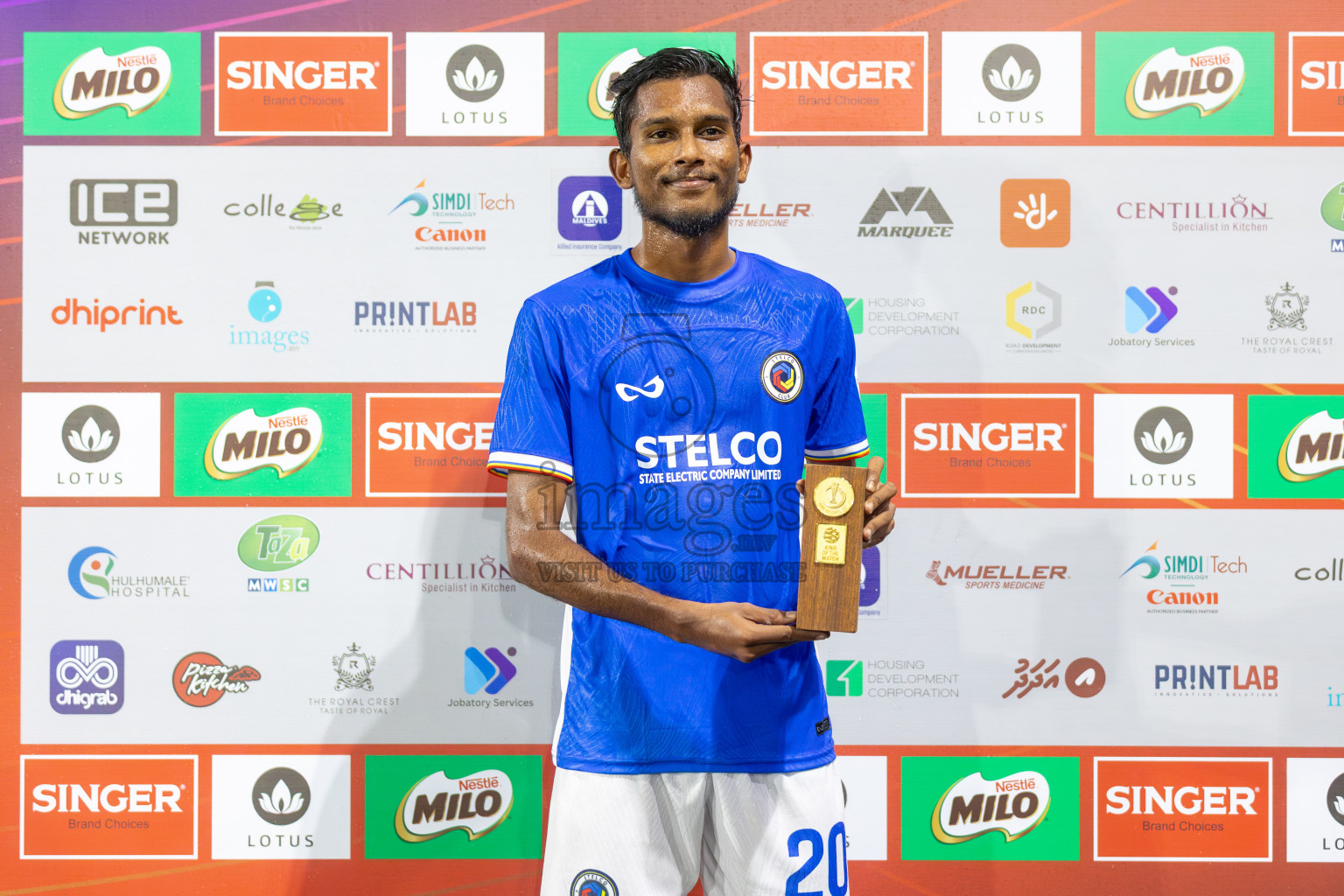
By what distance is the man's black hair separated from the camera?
4.35 feet

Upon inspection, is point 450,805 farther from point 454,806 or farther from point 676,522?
point 676,522

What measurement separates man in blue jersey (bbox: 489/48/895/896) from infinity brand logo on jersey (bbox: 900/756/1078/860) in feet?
2.95

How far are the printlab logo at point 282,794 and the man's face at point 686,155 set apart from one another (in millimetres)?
1673

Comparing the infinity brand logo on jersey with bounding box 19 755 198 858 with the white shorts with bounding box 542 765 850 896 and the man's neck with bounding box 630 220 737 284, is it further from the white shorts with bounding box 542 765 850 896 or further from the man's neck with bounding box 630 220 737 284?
the man's neck with bounding box 630 220 737 284

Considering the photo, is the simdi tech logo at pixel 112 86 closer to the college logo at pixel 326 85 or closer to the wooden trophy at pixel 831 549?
the college logo at pixel 326 85

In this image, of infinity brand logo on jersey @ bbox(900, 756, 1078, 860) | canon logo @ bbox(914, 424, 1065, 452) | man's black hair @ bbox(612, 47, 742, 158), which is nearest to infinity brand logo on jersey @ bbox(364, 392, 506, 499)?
man's black hair @ bbox(612, 47, 742, 158)

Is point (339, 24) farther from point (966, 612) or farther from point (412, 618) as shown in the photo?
point (966, 612)

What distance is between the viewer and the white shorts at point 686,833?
1.27 metres

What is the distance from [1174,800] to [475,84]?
242cm

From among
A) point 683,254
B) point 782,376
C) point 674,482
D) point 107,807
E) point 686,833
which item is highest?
point 683,254

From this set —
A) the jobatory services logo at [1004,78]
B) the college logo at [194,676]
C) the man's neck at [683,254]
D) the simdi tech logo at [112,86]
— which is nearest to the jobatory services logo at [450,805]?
the college logo at [194,676]

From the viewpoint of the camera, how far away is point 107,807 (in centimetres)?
216

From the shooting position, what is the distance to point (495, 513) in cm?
213

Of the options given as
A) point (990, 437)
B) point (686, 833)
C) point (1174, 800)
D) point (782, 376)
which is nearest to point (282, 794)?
point (686, 833)
